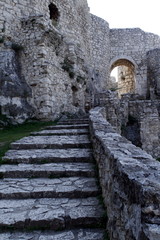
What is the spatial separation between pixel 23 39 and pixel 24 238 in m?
9.25

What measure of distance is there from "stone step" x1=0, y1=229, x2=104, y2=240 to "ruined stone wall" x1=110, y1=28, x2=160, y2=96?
1870 cm

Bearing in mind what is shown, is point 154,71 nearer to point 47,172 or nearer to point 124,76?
point 124,76

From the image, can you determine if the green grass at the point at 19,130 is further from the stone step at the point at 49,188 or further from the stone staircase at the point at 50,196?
the stone step at the point at 49,188

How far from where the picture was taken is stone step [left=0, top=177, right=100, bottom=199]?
11.0 ft

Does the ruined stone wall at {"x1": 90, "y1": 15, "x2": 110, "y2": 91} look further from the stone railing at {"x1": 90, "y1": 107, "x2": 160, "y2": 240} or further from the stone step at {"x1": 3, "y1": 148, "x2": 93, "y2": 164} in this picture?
the stone railing at {"x1": 90, "y1": 107, "x2": 160, "y2": 240}

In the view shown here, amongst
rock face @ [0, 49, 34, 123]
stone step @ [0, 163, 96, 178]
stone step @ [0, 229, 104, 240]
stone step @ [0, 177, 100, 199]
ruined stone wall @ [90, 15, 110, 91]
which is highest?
ruined stone wall @ [90, 15, 110, 91]

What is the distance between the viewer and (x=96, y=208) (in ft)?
9.64

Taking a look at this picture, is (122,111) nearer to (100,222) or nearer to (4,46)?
(4,46)

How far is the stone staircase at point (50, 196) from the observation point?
265 cm

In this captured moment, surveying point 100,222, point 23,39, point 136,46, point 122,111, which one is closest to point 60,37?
point 23,39

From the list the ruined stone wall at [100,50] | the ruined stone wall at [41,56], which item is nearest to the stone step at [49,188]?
the ruined stone wall at [41,56]

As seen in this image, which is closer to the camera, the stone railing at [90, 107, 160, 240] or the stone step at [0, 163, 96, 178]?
the stone railing at [90, 107, 160, 240]

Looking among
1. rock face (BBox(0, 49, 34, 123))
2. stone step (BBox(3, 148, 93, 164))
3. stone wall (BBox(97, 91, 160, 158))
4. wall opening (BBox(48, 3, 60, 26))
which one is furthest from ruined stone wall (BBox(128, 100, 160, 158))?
stone step (BBox(3, 148, 93, 164))

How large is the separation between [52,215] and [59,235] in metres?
0.29
